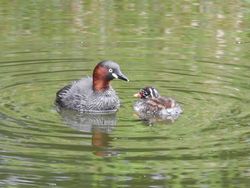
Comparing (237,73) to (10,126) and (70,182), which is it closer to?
(10,126)

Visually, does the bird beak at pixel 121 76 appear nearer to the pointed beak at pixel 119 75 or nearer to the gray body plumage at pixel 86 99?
the pointed beak at pixel 119 75

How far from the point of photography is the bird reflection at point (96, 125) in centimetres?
1118

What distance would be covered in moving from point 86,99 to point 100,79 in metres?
0.34

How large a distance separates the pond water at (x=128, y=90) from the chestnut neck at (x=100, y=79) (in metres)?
0.35

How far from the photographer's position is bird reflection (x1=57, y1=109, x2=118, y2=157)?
1118 cm

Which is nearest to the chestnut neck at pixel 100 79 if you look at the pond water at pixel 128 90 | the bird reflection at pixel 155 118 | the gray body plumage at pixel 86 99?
the gray body plumage at pixel 86 99

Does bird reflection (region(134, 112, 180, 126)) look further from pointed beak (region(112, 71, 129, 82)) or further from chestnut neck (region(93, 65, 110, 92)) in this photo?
chestnut neck (region(93, 65, 110, 92))

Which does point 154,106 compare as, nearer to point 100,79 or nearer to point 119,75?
point 119,75

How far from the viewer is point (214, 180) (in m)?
10.1

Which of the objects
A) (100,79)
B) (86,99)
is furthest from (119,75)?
(86,99)

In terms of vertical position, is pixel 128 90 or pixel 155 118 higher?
pixel 155 118

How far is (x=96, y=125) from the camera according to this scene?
12.5 m

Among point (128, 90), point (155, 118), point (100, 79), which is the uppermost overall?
point (100, 79)

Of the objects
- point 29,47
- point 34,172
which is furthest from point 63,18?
point 34,172
